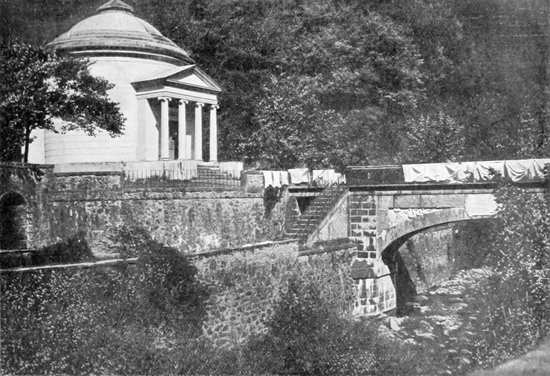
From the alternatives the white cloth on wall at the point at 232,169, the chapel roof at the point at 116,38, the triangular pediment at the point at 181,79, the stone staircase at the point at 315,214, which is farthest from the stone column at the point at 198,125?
the stone staircase at the point at 315,214

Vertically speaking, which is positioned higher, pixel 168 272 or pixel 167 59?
pixel 167 59

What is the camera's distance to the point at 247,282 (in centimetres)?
1591

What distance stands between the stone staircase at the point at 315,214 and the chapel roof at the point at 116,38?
13334 mm

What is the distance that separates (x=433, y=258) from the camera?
1162 inches

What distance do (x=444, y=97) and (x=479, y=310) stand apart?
27.5m

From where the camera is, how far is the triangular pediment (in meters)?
27.3

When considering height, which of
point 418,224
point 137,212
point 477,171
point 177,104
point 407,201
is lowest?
point 418,224

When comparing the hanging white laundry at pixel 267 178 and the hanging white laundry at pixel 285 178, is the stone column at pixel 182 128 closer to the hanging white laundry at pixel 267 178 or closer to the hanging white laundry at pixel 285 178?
the hanging white laundry at pixel 267 178

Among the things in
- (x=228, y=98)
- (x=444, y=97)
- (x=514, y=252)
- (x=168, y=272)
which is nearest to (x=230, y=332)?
(x=168, y=272)

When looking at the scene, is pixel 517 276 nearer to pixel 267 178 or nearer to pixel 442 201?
pixel 442 201

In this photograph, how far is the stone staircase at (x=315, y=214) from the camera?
2089 cm

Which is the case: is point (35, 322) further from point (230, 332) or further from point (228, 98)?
point (228, 98)

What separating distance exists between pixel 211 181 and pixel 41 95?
7.29m

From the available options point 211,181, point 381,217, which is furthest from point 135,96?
point 381,217
